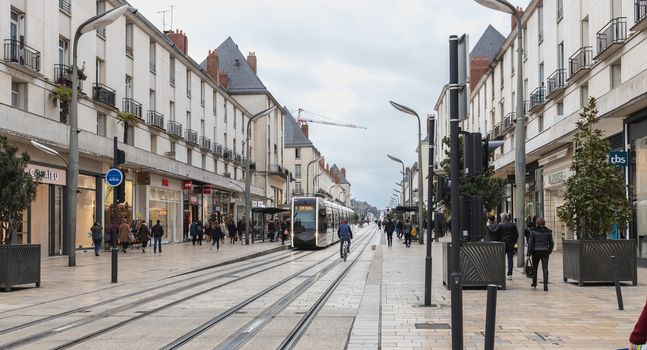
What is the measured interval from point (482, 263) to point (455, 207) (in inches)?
266

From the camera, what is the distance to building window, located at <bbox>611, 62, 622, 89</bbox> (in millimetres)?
23922

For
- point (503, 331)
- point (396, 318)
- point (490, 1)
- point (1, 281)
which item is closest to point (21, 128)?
point (1, 281)

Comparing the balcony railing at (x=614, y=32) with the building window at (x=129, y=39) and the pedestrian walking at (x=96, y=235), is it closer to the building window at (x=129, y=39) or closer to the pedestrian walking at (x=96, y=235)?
the pedestrian walking at (x=96, y=235)

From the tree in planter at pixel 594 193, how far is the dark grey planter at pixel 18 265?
11.8 metres

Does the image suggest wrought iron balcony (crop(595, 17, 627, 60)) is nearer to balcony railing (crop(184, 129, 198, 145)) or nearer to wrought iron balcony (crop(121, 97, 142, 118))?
wrought iron balcony (crop(121, 97, 142, 118))

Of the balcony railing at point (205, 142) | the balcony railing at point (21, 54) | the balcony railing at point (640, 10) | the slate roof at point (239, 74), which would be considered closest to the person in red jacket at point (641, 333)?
the balcony railing at point (640, 10)

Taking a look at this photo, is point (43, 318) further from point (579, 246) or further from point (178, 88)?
point (178, 88)

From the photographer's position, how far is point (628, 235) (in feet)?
73.7

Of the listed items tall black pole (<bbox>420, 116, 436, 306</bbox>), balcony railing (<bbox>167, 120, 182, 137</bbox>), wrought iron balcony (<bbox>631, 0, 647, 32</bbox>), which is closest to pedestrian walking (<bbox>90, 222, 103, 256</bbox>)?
balcony railing (<bbox>167, 120, 182, 137</bbox>)

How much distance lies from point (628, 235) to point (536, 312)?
44.2 feet

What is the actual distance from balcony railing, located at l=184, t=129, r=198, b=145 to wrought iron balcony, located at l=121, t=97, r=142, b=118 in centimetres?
925

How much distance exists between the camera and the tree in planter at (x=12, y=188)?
15.4 meters

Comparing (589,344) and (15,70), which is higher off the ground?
(15,70)

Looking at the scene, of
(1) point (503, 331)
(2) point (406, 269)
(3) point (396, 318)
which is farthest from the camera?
(2) point (406, 269)
